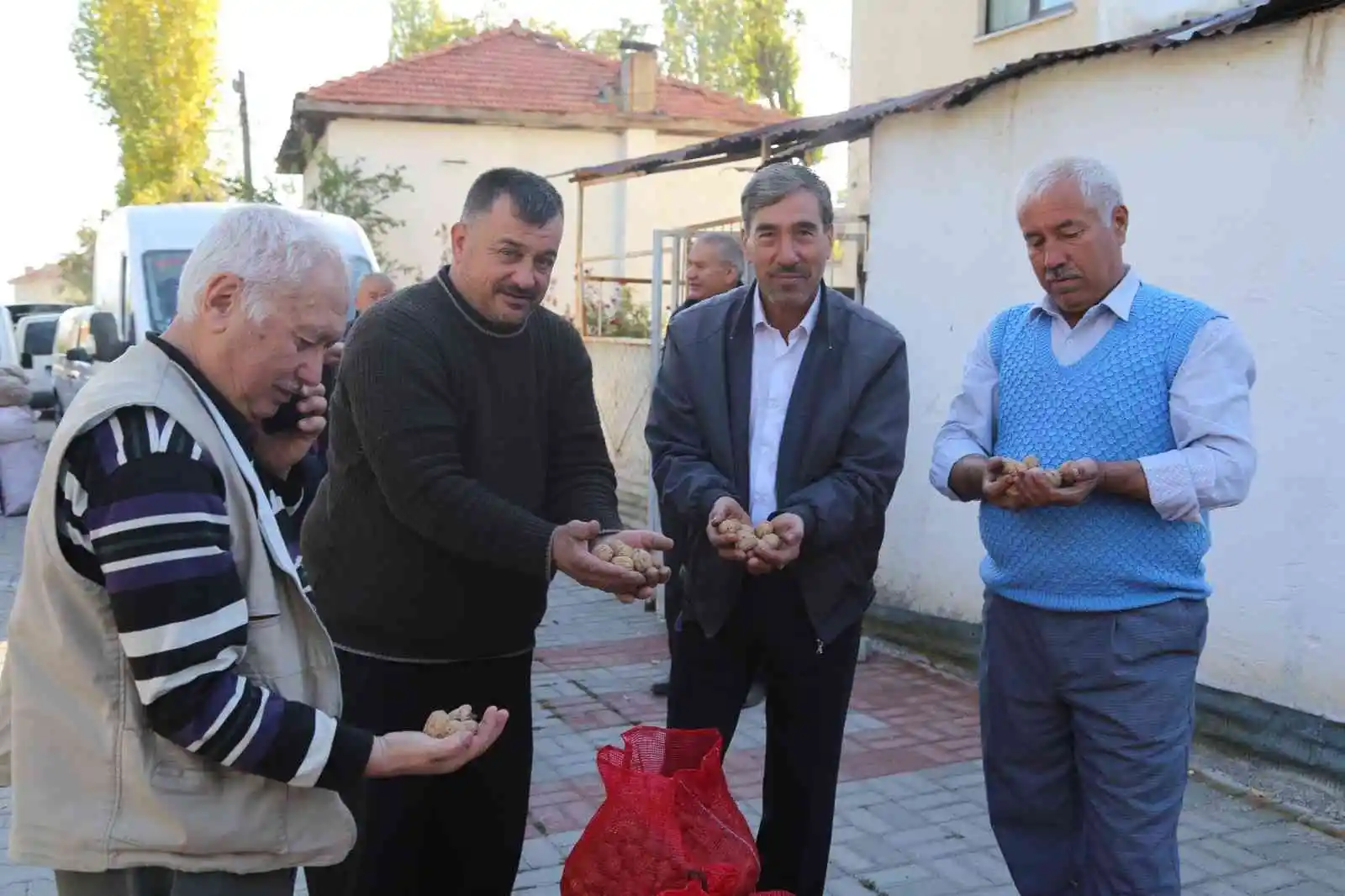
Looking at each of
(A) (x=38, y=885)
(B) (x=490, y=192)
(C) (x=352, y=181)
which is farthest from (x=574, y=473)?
(C) (x=352, y=181)

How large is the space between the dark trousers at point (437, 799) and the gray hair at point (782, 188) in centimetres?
128

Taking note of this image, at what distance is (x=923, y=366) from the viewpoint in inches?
251

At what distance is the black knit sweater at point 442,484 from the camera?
241 cm

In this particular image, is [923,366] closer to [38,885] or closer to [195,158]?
[38,885]

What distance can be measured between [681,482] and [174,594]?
1.48 m

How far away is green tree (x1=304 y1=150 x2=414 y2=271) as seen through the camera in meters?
17.1

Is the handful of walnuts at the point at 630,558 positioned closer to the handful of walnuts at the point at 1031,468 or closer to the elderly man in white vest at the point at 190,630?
the elderly man in white vest at the point at 190,630

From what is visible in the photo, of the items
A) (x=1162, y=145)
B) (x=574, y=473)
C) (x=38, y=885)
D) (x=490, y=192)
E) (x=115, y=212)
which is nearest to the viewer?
(x=490, y=192)

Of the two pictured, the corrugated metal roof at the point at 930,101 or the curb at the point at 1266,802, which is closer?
the curb at the point at 1266,802

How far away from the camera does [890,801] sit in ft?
14.8

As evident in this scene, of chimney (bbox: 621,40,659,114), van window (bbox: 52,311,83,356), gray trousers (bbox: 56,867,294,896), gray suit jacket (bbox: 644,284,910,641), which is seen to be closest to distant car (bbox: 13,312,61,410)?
van window (bbox: 52,311,83,356)

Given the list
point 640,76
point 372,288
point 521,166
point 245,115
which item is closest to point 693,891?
point 372,288

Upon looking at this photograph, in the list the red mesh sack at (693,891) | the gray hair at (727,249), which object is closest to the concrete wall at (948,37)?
the gray hair at (727,249)

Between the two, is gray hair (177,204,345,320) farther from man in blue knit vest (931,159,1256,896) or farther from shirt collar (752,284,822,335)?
man in blue knit vest (931,159,1256,896)
